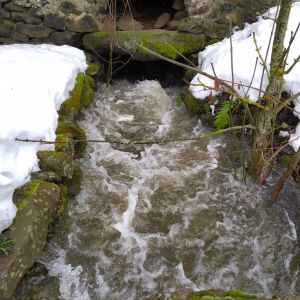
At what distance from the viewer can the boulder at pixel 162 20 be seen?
7172mm

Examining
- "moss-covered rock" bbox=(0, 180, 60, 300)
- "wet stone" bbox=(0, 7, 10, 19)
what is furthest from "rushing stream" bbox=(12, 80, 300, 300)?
"wet stone" bbox=(0, 7, 10, 19)

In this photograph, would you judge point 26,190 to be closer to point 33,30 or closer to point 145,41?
point 145,41

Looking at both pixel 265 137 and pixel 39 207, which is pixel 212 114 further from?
pixel 39 207

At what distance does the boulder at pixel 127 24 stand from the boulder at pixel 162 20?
339 millimetres

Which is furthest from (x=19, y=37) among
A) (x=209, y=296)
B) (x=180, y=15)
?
(x=209, y=296)

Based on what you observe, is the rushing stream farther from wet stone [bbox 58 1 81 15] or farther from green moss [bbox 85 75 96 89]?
wet stone [bbox 58 1 81 15]

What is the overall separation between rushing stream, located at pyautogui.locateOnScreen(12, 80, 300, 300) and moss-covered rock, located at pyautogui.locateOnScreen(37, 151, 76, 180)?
1.41 feet

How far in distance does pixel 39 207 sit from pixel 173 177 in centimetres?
176

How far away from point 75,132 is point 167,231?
5.59 ft

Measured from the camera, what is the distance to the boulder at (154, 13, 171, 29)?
23.5 feet

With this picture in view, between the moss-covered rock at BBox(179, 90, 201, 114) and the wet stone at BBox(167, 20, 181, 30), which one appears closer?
the moss-covered rock at BBox(179, 90, 201, 114)

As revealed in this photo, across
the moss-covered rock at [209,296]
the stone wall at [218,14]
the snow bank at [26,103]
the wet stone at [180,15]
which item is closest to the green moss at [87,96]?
the snow bank at [26,103]

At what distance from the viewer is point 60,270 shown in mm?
3189

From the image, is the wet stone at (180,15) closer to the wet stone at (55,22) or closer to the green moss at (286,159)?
the wet stone at (55,22)
